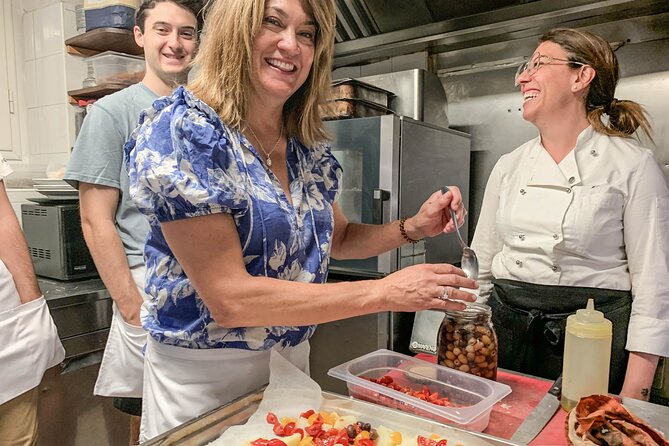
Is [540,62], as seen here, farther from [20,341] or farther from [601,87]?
[20,341]

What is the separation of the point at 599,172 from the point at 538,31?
4.20ft

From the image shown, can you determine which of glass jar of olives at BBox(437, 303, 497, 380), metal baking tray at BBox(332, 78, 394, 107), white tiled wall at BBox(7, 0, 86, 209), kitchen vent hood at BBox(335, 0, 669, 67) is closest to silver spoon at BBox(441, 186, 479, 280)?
glass jar of olives at BBox(437, 303, 497, 380)

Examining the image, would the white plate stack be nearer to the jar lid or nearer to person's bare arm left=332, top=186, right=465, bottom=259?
person's bare arm left=332, top=186, right=465, bottom=259

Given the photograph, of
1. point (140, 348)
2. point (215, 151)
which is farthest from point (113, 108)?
point (215, 151)

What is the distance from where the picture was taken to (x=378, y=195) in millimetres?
2061

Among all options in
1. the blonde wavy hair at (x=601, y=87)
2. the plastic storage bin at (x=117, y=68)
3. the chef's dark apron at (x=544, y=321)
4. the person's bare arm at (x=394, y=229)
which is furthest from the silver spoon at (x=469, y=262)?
the plastic storage bin at (x=117, y=68)

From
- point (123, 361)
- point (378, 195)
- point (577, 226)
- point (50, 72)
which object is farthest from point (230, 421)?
point (50, 72)

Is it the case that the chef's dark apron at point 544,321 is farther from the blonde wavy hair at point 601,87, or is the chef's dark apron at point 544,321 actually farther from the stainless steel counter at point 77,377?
the stainless steel counter at point 77,377

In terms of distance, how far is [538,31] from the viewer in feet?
7.96

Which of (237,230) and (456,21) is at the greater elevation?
(456,21)

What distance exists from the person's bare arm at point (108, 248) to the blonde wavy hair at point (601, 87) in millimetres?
1539

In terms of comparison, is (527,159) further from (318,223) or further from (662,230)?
(318,223)

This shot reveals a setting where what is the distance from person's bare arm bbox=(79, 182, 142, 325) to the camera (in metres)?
1.63

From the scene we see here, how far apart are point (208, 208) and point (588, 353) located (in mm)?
782
